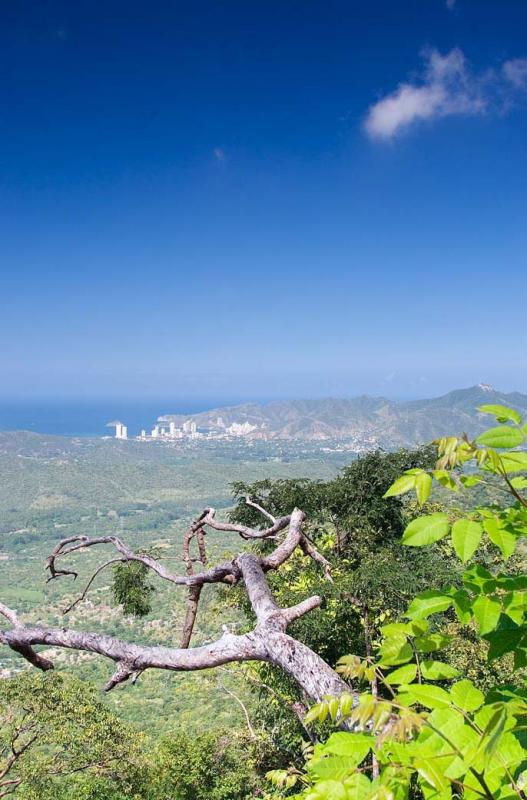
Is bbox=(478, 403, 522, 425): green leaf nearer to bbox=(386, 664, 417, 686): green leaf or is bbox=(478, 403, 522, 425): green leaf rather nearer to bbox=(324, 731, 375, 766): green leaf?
bbox=(386, 664, 417, 686): green leaf

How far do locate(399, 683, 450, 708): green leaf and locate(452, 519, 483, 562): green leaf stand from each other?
0.34 meters

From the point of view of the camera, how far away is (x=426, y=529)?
149 cm

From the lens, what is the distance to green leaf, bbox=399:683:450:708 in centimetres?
129

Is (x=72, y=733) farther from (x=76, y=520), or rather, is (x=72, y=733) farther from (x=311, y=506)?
(x=76, y=520)

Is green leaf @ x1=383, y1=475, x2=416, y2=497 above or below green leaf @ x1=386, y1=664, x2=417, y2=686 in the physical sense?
above

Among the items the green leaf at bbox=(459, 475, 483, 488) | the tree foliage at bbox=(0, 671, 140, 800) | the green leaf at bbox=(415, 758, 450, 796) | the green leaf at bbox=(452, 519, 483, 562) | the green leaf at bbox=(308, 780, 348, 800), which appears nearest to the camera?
the green leaf at bbox=(415, 758, 450, 796)

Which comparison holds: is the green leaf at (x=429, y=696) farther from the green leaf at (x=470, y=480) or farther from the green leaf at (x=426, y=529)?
the green leaf at (x=470, y=480)

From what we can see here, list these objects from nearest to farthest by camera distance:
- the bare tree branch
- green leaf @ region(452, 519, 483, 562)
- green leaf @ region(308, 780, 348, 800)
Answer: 1. green leaf @ region(308, 780, 348, 800)
2. green leaf @ region(452, 519, 483, 562)
3. the bare tree branch

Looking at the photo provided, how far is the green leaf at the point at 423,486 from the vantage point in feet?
4.91

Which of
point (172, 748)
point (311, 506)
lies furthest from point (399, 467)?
point (172, 748)

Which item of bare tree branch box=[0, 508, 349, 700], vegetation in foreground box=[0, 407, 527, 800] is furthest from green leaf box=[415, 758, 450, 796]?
bare tree branch box=[0, 508, 349, 700]

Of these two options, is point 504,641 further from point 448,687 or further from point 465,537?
point 448,687

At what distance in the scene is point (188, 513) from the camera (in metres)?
150

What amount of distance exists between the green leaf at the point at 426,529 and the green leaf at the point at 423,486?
6 cm
